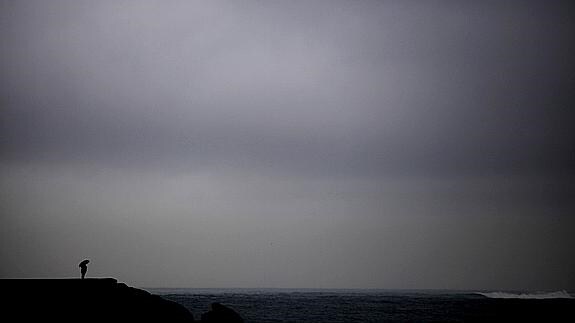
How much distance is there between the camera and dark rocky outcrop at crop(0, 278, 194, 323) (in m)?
13.3

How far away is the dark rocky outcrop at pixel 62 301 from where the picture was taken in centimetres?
1327

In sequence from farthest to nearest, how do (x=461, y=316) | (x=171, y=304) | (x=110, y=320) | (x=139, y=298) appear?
1. (x=461, y=316)
2. (x=171, y=304)
3. (x=139, y=298)
4. (x=110, y=320)

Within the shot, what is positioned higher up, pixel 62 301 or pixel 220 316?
pixel 62 301

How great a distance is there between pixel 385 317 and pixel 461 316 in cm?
600

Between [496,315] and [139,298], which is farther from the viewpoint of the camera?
[496,315]

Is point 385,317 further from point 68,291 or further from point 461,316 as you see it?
point 68,291

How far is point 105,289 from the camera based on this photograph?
1468 centimetres

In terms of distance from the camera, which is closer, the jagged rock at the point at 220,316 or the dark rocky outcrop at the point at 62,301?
the dark rocky outcrop at the point at 62,301

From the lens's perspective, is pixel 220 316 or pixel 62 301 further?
pixel 220 316

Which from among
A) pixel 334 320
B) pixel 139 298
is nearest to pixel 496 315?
pixel 334 320

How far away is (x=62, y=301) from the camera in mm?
13617

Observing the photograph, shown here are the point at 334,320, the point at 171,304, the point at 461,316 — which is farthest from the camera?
the point at 461,316

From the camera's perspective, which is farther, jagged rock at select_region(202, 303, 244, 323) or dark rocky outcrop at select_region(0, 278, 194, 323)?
A: jagged rock at select_region(202, 303, 244, 323)

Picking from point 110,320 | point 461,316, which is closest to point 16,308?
point 110,320
